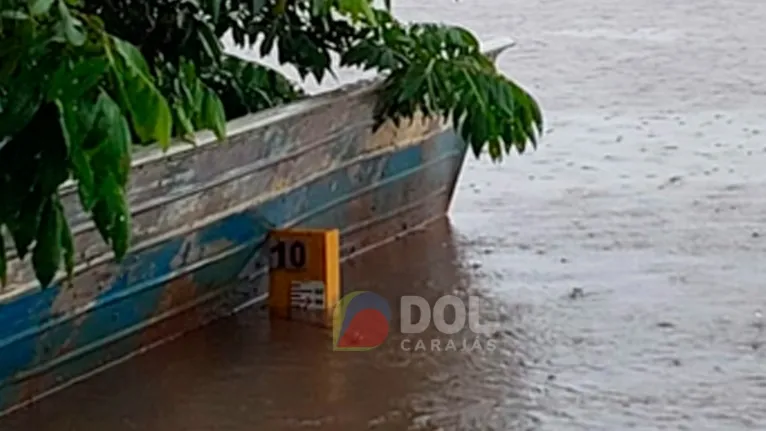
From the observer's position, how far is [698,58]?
23.9 feet

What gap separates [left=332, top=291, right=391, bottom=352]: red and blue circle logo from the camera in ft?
10.9

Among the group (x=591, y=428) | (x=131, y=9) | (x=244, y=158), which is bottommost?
(x=591, y=428)

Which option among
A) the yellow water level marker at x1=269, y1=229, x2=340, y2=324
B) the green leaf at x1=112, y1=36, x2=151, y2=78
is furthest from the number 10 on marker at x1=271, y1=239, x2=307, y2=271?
the green leaf at x1=112, y1=36, x2=151, y2=78

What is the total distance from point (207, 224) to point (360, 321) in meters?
0.43

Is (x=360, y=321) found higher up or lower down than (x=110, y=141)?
lower down

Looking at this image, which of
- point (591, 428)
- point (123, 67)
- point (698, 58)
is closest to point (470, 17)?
point (698, 58)

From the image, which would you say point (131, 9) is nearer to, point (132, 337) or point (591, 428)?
point (132, 337)

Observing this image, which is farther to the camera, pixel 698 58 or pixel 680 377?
pixel 698 58

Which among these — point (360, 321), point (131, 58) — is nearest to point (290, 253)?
point (360, 321)

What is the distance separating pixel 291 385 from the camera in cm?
308

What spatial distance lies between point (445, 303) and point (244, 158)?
61 cm

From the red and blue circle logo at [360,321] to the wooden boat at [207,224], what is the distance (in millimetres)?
199

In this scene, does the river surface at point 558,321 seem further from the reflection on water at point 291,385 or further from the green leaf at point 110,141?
the green leaf at point 110,141

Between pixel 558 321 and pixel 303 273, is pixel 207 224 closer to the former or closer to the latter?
pixel 303 273
